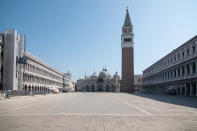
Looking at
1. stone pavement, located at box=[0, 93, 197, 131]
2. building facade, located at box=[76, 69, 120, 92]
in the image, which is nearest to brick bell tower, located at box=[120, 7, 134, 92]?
building facade, located at box=[76, 69, 120, 92]

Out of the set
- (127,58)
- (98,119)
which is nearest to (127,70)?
(127,58)

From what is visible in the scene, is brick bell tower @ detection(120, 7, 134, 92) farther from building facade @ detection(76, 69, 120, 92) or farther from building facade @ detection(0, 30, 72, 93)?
building facade @ detection(0, 30, 72, 93)

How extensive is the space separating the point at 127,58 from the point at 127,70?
6600 mm

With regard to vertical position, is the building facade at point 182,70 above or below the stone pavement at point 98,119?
above

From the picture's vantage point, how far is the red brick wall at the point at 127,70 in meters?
99.9

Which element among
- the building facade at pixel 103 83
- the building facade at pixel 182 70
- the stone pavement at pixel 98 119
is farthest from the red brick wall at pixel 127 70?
the stone pavement at pixel 98 119

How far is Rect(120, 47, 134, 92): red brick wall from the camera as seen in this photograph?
328 feet

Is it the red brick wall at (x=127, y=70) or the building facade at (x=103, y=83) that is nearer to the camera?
the red brick wall at (x=127, y=70)

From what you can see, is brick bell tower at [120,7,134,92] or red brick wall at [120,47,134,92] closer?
red brick wall at [120,47,134,92]

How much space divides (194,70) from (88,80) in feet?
372

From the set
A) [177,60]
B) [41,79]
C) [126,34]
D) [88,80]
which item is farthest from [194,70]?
[88,80]

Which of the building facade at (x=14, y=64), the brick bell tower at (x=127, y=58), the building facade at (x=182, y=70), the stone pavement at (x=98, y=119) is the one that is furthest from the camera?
the brick bell tower at (x=127, y=58)

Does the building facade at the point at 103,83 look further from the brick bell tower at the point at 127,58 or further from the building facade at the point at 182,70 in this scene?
the building facade at the point at 182,70

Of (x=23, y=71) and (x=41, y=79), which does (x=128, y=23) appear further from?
(x=23, y=71)
